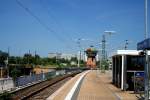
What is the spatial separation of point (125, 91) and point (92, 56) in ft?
445

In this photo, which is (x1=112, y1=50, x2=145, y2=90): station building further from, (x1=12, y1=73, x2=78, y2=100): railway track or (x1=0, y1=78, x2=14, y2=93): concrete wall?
(x1=0, y1=78, x2=14, y2=93): concrete wall

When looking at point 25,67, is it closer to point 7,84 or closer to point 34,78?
point 34,78

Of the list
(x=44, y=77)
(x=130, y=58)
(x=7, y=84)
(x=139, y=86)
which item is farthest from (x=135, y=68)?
(x=44, y=77)

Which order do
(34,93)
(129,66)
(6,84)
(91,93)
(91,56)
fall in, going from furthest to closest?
(91,56)
(129,66)
(6,84)
(34,93)
(91,93)

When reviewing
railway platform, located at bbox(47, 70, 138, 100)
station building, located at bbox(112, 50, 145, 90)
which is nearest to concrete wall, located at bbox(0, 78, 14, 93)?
railway platform, located at bbox(47, 70, 138, 100)

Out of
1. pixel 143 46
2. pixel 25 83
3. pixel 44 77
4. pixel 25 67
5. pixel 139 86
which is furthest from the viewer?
pixel 25 67

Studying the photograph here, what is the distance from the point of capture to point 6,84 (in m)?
28.6

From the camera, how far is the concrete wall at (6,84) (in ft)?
88.9

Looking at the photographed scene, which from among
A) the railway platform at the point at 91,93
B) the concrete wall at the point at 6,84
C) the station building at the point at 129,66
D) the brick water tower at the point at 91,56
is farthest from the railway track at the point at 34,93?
the brick water tower at the point at 91,56

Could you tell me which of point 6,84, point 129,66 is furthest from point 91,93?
point 6,84

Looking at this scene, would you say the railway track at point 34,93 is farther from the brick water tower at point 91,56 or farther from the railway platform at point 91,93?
the brick water tower at point 91,56

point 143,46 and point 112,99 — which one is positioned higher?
point 143,46

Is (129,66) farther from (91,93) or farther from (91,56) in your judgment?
(91,56)

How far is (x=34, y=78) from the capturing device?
42219 millimetres
